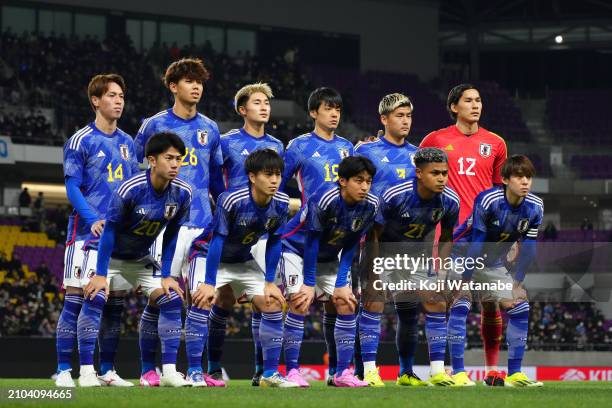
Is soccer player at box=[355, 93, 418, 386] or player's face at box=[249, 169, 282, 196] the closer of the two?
player's face at box=[249, 169, 282, 196]

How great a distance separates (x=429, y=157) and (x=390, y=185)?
0.92 meters

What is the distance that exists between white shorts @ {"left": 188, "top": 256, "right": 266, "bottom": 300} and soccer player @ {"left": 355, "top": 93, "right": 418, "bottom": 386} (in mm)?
1091

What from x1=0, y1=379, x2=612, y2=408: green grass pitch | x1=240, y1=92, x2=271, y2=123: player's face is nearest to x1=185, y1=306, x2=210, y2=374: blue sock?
x1=0, y1=379, x2=612, y2=408: green grass pitch

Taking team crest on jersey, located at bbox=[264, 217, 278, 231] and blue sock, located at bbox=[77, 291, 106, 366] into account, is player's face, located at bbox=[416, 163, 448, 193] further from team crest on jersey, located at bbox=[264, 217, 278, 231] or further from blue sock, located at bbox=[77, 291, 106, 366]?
blue sock, located at bbox=[77, 291, 106, 366]

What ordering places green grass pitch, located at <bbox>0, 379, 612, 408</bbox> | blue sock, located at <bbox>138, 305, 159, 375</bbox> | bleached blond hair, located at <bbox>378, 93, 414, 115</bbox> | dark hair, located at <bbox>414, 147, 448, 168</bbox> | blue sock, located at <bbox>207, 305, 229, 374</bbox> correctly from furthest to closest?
1. bleached blond hair, located at <bbox>378, 93, 414, 115</bbox>
2. blue sock, located at <bbox>207, 305, 229, 374</bbox>
3. blue sock, located at <bbox>138, 305, 159, 375</bbox>
4. dark hair, located at <bbox>414, 147, 448, 168</bbox>
5. green grass pitch, located at <bbox>0, 379, 612, 408</bbox>

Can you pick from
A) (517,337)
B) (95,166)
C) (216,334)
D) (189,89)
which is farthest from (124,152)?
(517,337)

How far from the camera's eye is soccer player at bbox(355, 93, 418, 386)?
968 cm

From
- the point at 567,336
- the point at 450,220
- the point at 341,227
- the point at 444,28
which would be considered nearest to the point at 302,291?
the point at 341,227

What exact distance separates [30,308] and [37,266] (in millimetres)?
4776

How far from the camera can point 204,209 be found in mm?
9703

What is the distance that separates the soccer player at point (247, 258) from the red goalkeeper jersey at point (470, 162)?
2.16 meters

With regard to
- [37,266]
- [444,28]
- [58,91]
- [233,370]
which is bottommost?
[233,370]

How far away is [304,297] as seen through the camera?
9156 millimetres

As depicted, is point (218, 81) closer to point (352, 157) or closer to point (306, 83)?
point (306, 83)
